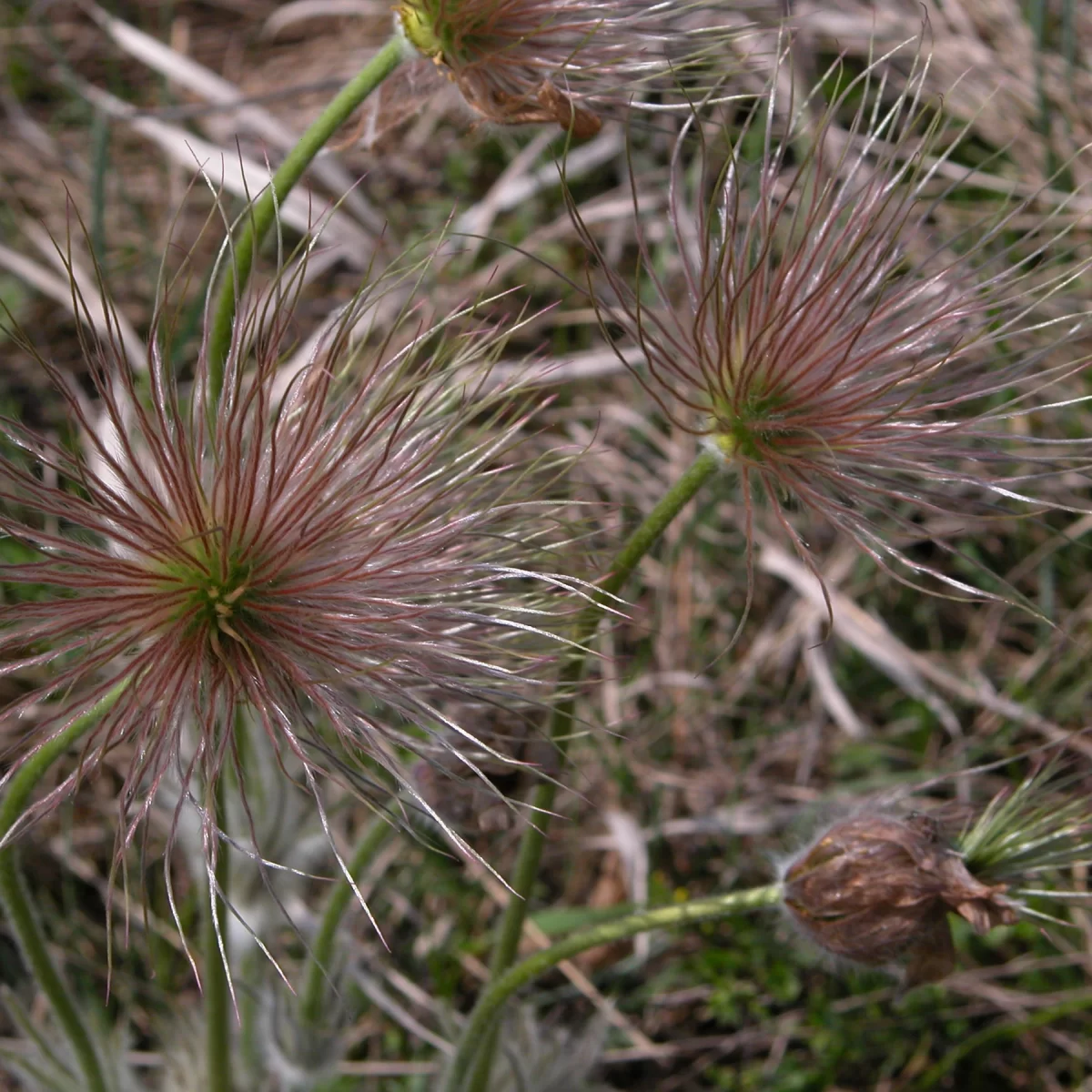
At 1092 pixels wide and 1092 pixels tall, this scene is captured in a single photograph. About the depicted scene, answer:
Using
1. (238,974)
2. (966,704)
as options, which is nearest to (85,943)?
(238,974)

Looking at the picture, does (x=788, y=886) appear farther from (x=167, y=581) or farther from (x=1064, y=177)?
(x=1064, y=177)

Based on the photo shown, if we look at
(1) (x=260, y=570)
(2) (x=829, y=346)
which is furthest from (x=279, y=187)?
(2) (x=829, y=346)

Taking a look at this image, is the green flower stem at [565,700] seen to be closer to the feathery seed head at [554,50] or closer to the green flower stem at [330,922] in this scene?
the green flower stem at [330,922]

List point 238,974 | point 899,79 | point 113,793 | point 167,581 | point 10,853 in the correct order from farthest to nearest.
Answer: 1. point 899,79
2. point 113,793
3. point 238,974
4. point 10,853
5. point 167,581

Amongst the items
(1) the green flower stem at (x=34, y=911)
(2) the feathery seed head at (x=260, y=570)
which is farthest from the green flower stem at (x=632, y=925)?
(1) the green flower stem at (x=34, y=911)

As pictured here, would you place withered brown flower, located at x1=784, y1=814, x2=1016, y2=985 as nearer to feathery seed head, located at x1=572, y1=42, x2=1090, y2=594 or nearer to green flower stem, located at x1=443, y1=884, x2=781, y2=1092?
green flower stem, located at x1=443, y1=884, x2=781, y2=1092

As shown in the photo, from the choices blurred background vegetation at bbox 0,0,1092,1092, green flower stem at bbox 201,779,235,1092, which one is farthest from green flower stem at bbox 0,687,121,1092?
blurred background vegetation at bbox 0,0,1092,1092
